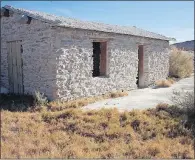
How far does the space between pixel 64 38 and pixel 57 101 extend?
2.16 metres

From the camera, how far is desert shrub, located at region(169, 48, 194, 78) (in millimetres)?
19719

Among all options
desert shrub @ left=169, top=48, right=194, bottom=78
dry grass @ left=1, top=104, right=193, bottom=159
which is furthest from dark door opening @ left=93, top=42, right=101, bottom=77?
desert shrub @ left=169, top=48, right=194, bottom=78

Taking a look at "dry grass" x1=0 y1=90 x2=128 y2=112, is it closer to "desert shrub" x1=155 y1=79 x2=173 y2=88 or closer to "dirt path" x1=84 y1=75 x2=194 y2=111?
"dirt path" x1=84 y1=75 x2=194 y2=111

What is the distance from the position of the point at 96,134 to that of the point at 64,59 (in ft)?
12.9

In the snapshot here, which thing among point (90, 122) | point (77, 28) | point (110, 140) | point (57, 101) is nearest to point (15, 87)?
point (57, 101)

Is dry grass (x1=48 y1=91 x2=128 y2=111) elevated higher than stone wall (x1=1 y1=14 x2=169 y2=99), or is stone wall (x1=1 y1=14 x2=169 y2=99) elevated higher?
stone wall (x1=1 y1=14 x2=169 y2=99)

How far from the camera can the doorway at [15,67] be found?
12148 millimetres

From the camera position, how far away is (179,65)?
2000 cm

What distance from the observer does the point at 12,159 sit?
599 centimetres

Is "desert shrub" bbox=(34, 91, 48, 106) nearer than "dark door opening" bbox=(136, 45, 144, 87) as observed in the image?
Yes

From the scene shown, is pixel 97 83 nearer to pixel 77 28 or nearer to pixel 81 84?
pixel 81 84

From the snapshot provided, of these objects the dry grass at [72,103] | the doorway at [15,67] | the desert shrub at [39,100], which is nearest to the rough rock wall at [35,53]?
the doorway at [15,67]

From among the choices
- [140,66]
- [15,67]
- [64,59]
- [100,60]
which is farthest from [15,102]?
[140,66]

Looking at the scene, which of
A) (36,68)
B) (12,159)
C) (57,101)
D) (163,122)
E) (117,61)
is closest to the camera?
(12,159)
